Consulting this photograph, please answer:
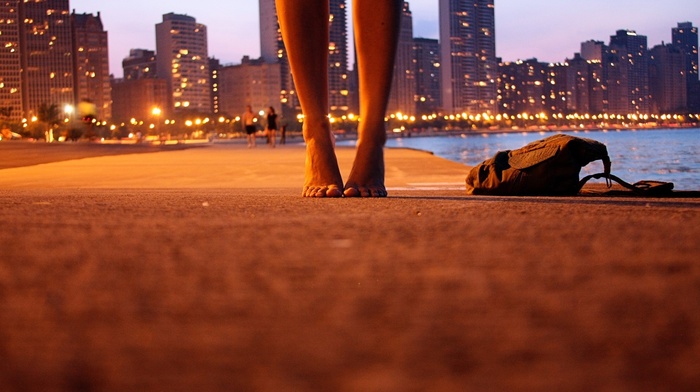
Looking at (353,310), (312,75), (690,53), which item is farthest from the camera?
(690,53)

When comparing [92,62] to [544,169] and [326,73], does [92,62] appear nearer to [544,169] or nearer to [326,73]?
[326,73]

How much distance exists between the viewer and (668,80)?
124438mm

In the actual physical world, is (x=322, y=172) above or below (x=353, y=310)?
above

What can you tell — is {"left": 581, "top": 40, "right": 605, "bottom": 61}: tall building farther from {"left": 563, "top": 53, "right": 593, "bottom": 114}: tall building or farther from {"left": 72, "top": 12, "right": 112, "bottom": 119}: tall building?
{"left": 72, "top": 12, "right": 112, "bottom": 119}: tall building

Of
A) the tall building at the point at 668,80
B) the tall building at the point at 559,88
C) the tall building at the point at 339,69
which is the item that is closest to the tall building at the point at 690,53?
the tall building at the point at 668,80

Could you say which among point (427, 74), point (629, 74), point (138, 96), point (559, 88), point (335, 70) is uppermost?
point (427, 74)

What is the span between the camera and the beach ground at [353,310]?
0.70 m

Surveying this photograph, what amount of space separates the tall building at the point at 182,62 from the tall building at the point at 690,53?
94.4m

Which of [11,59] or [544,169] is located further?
[11,59]

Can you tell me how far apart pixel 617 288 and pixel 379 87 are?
2.92m

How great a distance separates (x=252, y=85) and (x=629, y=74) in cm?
7215

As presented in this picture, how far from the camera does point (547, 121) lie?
139m

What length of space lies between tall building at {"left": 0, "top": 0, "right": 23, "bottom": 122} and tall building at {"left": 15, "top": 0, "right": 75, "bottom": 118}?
1315 millimetres

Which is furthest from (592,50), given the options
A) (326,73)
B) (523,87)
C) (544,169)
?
(326,73)
